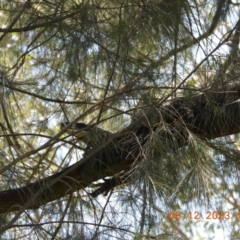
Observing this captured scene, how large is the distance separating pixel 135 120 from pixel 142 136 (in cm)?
5

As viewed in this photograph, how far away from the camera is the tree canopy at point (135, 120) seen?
1772 mm

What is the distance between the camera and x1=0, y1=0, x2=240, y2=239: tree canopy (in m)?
1.77

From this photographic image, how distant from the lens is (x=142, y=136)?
188 centimetres

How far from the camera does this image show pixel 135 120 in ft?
6.11

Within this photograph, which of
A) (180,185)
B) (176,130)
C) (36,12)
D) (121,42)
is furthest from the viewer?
(36,12)

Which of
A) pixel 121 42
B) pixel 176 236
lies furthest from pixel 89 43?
pixel 176 236

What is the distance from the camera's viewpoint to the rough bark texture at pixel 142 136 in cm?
185

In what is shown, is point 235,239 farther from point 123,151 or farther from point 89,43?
point 89,43

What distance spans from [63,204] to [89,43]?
18.7 inches

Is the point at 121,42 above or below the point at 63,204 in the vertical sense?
above

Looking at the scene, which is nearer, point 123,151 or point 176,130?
point 176,130

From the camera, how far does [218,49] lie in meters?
1.88

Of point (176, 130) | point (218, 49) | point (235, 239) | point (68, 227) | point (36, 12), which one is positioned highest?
point (36, 12)

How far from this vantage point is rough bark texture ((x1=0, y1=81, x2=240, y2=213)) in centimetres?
185
